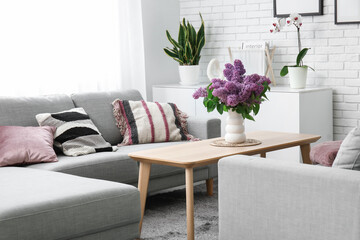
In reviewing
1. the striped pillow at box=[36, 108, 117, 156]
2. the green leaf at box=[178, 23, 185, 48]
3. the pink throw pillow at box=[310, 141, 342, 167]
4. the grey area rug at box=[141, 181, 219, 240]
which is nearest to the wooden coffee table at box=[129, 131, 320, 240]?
the grey area rug at box=[141, 181, 219, 240]

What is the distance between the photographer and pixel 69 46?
4898 millimetres

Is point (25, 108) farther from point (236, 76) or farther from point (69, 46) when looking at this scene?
point (236, 76)

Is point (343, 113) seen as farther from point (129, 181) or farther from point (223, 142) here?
point (129, 181)

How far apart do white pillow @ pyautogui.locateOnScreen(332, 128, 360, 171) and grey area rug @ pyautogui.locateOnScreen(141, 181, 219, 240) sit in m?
1.13

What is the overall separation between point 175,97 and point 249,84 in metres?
2.04

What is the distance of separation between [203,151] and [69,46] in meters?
2.06

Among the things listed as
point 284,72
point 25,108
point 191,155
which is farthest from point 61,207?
point 284,72

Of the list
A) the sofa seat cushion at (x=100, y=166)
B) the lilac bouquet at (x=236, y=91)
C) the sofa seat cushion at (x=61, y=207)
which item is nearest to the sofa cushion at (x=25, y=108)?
the sofa seat cushion at (x=100, y=166)

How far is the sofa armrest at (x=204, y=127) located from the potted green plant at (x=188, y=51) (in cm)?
107

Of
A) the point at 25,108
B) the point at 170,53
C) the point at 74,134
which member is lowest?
the point at 74,134

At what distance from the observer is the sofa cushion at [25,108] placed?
12.5ft

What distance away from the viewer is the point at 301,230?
2348mm

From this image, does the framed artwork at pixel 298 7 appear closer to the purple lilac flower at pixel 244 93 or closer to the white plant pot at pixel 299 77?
the white plant pot at pixel 299 77

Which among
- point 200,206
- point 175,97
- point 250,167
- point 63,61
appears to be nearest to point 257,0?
point 175,97
